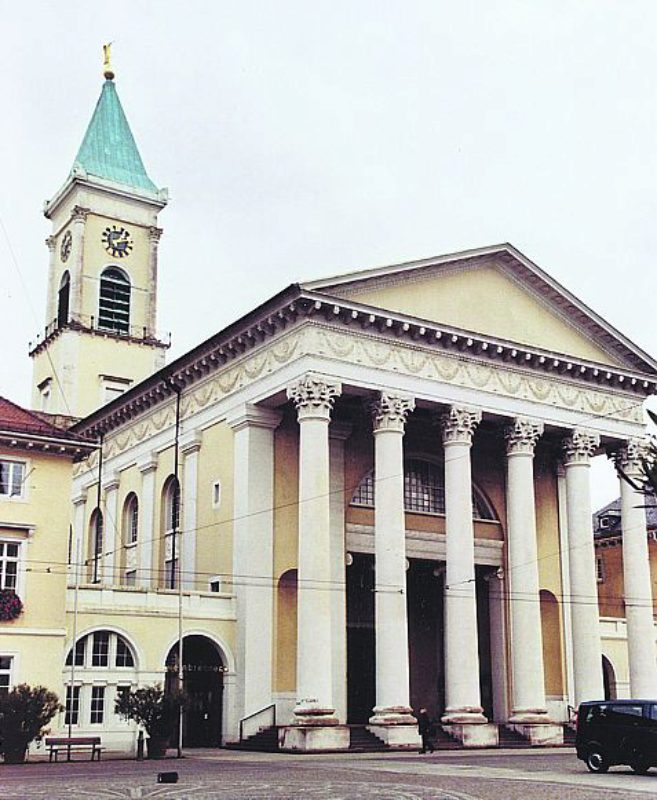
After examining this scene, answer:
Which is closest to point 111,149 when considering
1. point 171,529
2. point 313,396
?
point 171,529

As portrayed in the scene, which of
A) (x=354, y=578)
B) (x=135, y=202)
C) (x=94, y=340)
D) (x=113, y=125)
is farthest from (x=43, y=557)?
(x=113, y=125)

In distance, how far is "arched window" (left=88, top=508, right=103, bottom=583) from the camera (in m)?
52.6

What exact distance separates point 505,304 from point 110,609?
736 inches

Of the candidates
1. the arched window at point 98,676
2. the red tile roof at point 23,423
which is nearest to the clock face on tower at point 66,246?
the red tile roof at point 23,423

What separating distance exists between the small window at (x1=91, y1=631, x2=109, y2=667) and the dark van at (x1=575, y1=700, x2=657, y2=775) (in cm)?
1579

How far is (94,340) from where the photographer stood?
60594 mm

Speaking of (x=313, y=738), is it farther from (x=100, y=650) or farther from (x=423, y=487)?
(x=423, y=487)

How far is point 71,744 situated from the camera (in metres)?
32.2

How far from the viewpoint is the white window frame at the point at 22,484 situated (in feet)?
113

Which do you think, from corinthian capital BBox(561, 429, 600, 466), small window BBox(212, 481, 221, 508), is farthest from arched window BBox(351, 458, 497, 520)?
small window BBox(212, 481, 221, 508)

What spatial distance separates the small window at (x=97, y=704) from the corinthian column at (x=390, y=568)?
27.5 ft

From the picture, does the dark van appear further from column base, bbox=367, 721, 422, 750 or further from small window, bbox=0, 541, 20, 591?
small window, bbox=0, 541, 20, 591

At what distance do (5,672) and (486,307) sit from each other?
21.5 metres

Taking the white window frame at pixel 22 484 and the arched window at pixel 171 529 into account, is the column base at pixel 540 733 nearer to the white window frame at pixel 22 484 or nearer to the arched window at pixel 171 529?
the arched window at pixel 171 529
